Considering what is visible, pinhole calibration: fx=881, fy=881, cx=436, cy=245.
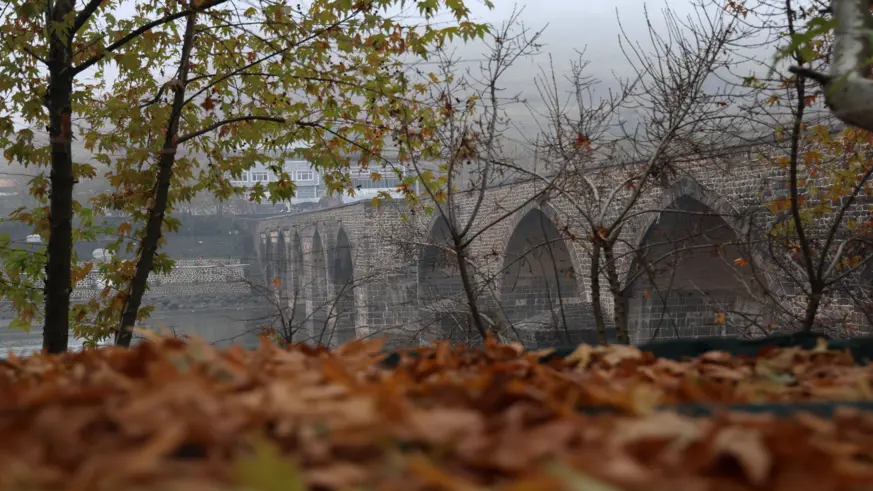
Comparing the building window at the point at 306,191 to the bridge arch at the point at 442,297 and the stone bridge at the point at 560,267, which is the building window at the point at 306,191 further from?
the bridge arch at the point at 442,297

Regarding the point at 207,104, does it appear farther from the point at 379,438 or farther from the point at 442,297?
the point at 379,438

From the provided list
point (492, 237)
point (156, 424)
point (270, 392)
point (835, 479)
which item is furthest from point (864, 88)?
point (492, 237)

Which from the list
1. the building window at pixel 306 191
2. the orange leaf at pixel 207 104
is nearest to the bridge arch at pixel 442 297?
the orange leaf at pixel 207 104

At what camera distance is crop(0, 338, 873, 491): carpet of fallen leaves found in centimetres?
76

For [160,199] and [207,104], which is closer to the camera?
[160,199]

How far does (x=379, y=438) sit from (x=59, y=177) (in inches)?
172

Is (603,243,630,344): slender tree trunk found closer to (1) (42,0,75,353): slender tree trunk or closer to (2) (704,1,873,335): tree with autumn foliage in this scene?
(2) (704,1,873,335): tree with autumn foliage

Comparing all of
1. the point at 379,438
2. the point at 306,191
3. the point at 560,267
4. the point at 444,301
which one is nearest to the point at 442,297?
the point at 444,301

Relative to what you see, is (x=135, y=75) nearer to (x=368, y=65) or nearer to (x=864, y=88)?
(x=368, y=65)

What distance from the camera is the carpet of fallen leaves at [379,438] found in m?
0.76

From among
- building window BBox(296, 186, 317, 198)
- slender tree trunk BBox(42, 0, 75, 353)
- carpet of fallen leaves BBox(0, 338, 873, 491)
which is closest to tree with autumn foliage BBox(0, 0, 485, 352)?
slender tree trunk BBox(42, 0, 75, 353)

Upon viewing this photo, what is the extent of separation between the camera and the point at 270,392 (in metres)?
0.98

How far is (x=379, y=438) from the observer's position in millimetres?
880

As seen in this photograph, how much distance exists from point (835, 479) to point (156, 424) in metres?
0.64
